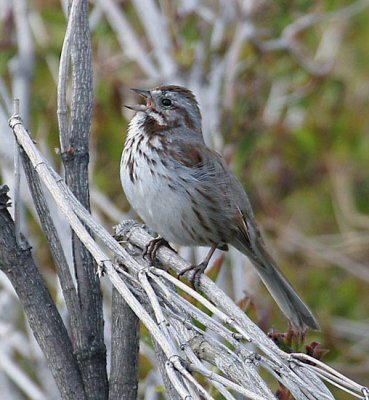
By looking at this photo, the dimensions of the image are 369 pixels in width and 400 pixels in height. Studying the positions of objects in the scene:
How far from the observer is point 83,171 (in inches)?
94.1

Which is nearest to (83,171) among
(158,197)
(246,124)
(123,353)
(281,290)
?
(123,353)

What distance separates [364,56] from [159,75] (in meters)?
2.79

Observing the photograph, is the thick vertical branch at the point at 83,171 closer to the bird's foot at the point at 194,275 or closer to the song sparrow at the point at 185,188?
the bird's foot at the point at 194,275

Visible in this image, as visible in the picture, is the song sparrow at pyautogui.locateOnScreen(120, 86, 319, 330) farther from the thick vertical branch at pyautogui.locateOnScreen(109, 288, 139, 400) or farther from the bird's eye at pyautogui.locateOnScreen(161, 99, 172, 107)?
the thick vertical branch at pyautogui.locateOnScreen(109, 288, 139, 400)

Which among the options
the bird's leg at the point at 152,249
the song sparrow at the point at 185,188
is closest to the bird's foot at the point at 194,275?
the bird's leg at the point at 152,249

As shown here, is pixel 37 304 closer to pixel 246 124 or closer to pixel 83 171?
pixel 83 171

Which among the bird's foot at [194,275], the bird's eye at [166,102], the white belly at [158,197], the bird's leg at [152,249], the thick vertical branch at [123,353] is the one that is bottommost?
the thick vertical branch at [123,353]

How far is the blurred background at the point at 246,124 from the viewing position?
464 centimetres

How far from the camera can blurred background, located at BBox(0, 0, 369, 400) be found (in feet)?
15.2

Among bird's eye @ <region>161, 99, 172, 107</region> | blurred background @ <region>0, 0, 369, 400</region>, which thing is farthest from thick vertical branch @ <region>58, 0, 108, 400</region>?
blurred background @ <region>0, 0, 369, 400</region>

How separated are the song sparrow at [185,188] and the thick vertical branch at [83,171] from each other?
1.06 meters

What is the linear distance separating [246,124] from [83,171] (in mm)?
2779

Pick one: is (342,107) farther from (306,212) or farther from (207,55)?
(207,55)

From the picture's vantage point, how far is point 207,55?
15.8 feet
